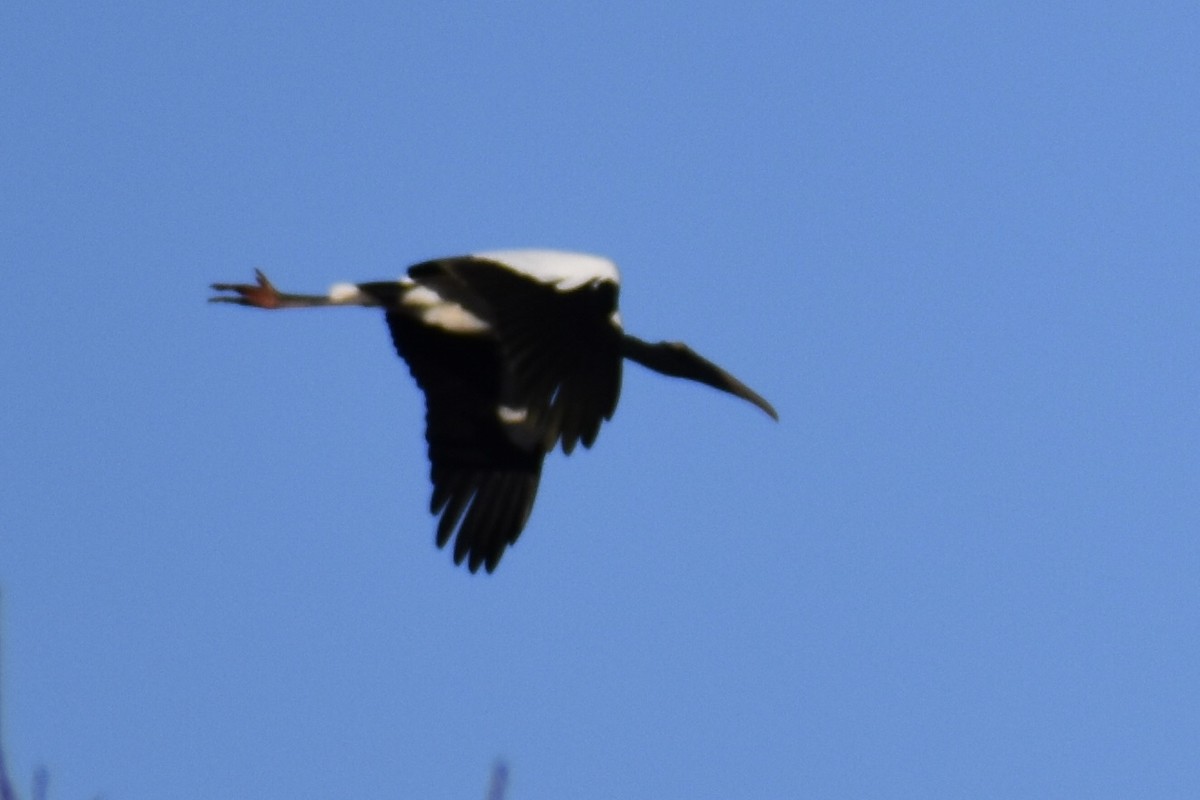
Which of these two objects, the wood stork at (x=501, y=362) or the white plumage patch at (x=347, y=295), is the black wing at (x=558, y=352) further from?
the white plumage patch at (x=347, y=295)

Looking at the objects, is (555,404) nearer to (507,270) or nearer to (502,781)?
(507,270)

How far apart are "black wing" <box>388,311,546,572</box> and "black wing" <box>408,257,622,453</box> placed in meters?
1.36

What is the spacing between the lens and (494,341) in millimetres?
8219

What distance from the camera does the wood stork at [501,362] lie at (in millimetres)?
6461

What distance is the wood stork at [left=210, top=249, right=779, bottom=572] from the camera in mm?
6461

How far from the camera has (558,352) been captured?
21.3 feet

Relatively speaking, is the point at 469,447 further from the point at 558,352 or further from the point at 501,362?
the point at 558,352

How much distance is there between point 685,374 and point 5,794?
19.6ft

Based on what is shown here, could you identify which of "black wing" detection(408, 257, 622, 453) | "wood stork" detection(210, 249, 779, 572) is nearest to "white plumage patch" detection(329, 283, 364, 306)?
"wood stork" detection(210, 249, 779, 572)

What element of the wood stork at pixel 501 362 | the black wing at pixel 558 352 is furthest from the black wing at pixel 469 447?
the black wing at pixel 558 352

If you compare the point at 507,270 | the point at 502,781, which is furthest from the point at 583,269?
the point at 502,781

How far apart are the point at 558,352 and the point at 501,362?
1.71 meters

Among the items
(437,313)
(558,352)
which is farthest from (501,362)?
(558,352)

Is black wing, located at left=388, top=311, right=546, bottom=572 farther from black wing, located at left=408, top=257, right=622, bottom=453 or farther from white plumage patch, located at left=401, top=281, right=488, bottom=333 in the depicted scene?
black wing, located at left=408, top=257, right=622, bottom=453
